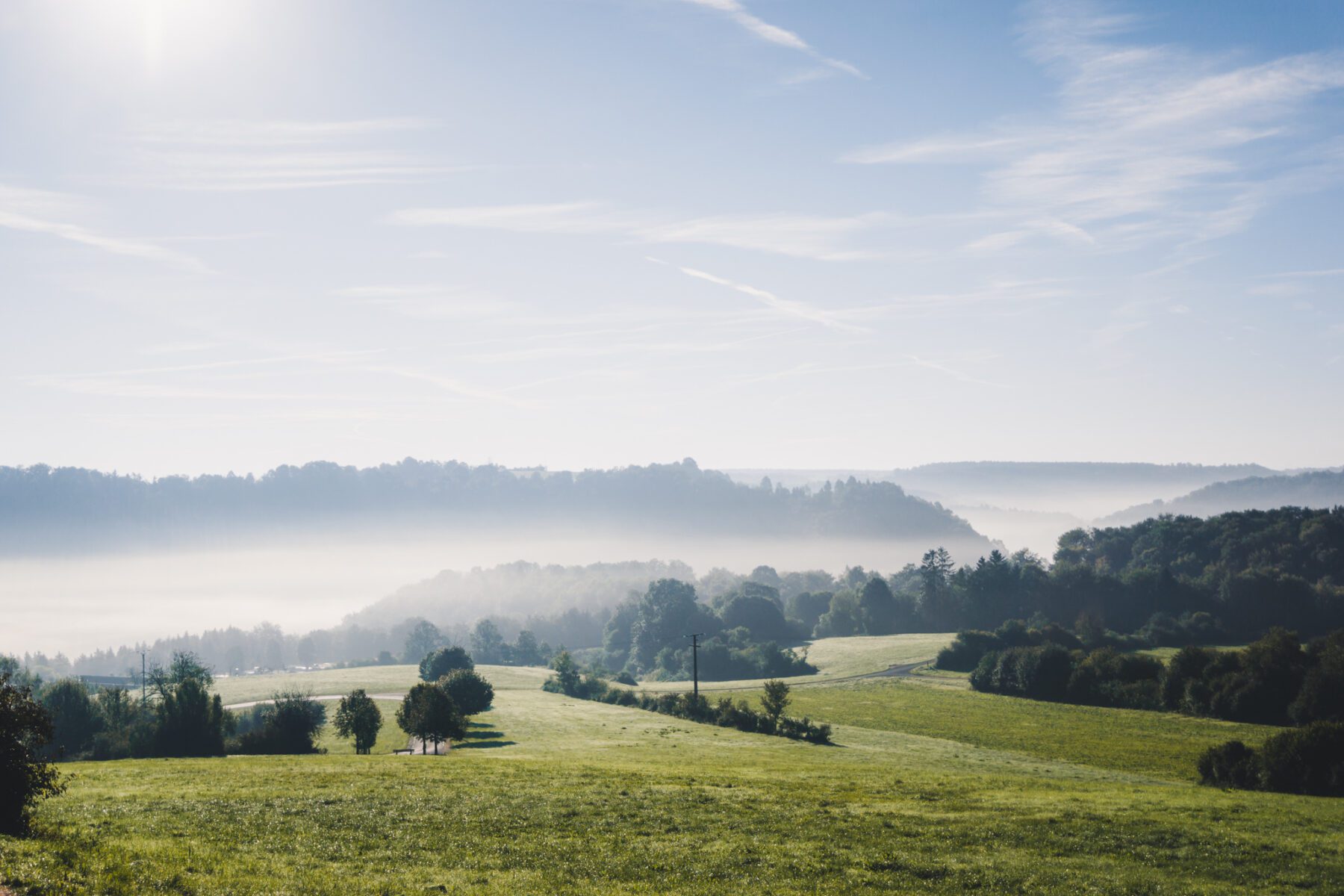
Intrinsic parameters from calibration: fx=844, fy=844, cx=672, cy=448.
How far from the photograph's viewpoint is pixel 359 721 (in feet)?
289

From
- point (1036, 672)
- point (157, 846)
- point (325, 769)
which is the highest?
point (157, 846)

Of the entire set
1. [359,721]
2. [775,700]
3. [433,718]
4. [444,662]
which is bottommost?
[444,662]

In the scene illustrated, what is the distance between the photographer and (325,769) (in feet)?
183

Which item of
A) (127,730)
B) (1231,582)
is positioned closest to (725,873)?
(127,730)

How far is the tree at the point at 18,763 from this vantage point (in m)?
26.6

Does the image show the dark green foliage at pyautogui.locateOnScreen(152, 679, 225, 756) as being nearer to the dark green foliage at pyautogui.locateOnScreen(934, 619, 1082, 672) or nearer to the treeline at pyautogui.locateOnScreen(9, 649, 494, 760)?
the treeline at pyautogui.locateOnScreen(9, 649, 494, 760)

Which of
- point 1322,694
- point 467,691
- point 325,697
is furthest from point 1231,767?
point 325,697

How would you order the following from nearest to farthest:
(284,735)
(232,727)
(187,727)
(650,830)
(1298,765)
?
(650,830), (1298,765), (187,727), (284,735), (232,727)

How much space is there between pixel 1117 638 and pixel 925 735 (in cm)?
10167

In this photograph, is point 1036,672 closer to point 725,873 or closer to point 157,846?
point 725,873

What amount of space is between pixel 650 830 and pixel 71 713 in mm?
107202

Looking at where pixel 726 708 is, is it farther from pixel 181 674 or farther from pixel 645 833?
pixel 645 833

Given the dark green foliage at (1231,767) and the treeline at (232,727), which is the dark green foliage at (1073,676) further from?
the treeline at (232,727)

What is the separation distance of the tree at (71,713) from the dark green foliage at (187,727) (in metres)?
30.2
